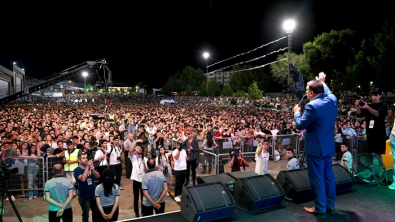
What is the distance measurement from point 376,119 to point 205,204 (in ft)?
10.9

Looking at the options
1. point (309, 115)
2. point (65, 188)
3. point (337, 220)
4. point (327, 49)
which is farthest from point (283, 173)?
point (327, 49)

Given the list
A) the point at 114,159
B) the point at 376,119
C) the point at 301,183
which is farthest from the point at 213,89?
the point at 301,183

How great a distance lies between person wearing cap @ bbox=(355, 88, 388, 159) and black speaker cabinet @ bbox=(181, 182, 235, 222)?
8.71 ft

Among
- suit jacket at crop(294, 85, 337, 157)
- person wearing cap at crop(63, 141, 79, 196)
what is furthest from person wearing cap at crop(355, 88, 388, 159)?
person wearing cap at crop(63, 141, 79, 196)

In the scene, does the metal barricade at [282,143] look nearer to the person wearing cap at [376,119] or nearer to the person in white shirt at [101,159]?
the person wearing cap at [376,119]

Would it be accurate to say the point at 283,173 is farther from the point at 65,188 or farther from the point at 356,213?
the point at 65,188

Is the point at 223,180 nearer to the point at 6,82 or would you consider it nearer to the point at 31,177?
the point at 31,177

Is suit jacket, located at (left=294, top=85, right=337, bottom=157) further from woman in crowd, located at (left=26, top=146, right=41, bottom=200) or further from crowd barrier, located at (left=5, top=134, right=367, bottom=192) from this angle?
woman in crowd, located at (left=26, top=146, right=41, bottom=200)

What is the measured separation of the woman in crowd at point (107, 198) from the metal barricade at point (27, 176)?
3766 mm

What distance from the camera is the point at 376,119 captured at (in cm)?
444

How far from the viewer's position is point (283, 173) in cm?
402

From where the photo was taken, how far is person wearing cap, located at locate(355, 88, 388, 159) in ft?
14.1

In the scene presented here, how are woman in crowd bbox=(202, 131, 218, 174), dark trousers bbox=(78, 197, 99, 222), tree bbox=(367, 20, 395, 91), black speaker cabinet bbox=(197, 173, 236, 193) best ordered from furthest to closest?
1. tree bbox=(367, 20, 395, 91)
2. woman in crowd bbox=(202, 131, 218, 174)
3. dark trousers bbox=(78, 197, 99, 222)
4. black speaker cabinet bbox=(197, 173, 236, 193)

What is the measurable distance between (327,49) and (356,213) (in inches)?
1508
